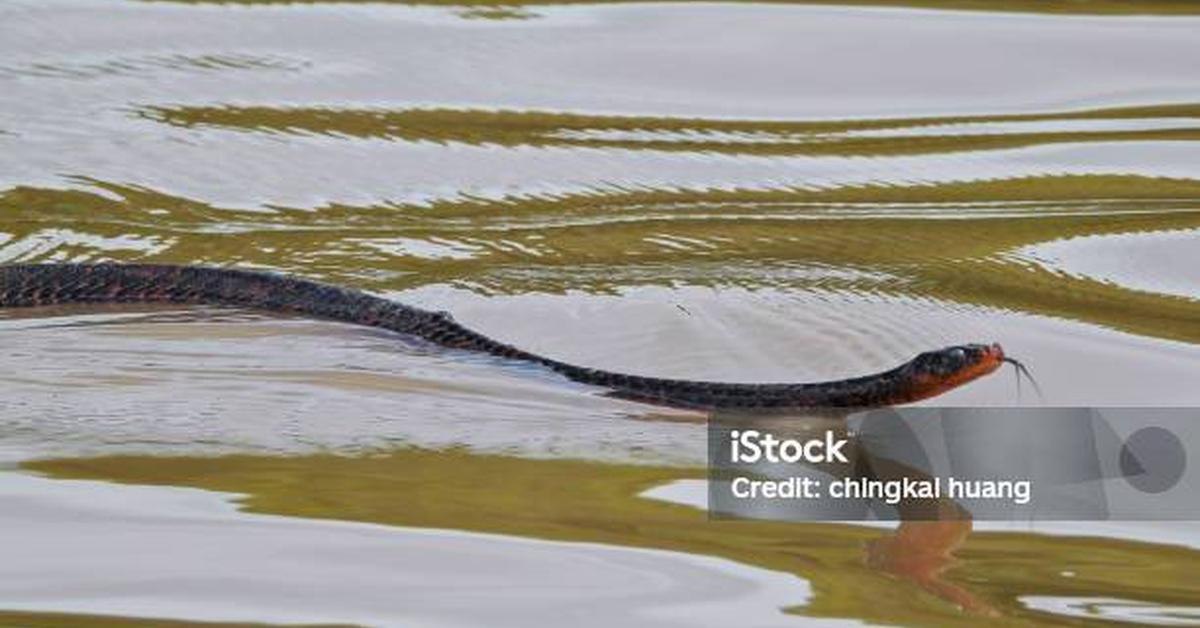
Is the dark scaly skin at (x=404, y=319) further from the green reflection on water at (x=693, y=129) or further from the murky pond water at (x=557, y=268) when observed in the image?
the green reflection on water at (x=693, y=129)

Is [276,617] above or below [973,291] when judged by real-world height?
below

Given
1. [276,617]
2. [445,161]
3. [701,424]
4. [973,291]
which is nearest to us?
[276,617]

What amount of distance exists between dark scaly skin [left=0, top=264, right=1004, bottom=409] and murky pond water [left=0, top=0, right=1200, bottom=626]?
11cm

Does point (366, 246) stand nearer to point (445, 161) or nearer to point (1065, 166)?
point (445, 161)

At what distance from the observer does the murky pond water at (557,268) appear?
591 cm

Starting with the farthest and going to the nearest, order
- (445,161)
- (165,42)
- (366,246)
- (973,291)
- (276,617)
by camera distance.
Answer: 1. (165,42)
2. (445,161)
3. (366,246)
4. (973,291)
5. (276,617)

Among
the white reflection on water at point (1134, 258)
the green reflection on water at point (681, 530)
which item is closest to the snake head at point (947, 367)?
the green reflection on water at point (681, 530)

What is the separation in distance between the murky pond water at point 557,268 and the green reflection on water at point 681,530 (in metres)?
0.02

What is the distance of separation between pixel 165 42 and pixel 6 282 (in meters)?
2.94

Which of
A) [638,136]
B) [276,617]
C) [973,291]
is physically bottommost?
[276,617]

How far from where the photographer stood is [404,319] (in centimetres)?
826

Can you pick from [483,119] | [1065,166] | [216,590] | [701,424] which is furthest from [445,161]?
→ [216,590]

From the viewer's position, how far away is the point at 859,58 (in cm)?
1168

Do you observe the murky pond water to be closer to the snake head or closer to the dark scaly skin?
the dark scaly skin
